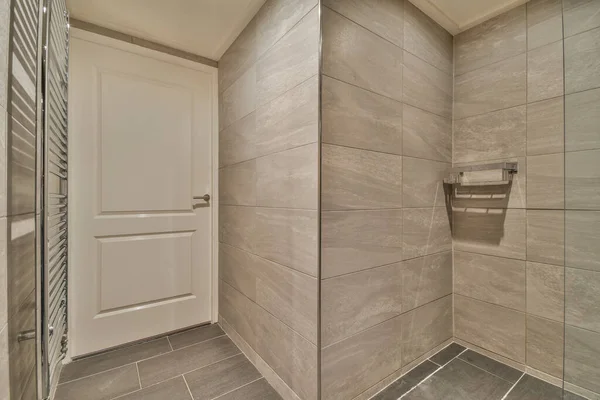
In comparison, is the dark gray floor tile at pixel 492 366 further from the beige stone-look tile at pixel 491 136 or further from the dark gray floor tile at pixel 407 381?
the beige stone-look tile at pixel 491 136

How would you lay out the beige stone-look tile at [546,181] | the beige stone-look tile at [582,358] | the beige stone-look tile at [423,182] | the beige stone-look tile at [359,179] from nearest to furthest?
the beige stone-look tile at [359,179], the beige stone-look tile at [582,358], the beige stone-look tile at [546,181], the beige stone-look tile at [423,182]

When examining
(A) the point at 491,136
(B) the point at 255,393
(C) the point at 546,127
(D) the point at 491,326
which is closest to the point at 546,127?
(C) the point at 546,127

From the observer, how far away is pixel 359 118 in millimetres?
1196

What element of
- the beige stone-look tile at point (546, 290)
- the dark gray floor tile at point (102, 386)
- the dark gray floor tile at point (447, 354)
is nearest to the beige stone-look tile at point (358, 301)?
the dark gray floor tile at point (447, 354)

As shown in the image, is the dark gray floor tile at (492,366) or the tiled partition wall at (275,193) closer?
the tiled partition wall at (275,193)

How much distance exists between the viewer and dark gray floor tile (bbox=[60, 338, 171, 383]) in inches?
56.7

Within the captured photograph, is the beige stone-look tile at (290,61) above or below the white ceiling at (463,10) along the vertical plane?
below

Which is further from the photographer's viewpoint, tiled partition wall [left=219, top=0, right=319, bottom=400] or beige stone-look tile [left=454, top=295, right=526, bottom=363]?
beige stone-look tile [left=454, top=295, right=526, bottom=363]

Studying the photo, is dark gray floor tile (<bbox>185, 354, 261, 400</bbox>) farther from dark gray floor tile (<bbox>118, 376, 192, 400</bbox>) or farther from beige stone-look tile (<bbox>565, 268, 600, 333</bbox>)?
beige stone-look tile (<bbox>565, 268, 600, 333</bbox>)

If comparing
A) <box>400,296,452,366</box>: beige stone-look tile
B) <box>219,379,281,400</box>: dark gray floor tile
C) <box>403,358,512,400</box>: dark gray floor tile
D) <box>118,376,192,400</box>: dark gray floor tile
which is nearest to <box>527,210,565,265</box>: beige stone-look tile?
<box>400,296,452,366</box>: beige stone-look tile

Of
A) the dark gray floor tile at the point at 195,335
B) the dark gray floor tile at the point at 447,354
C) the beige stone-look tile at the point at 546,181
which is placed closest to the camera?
the beige stone-look tile at the point at 546,181

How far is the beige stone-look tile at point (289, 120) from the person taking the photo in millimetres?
1099

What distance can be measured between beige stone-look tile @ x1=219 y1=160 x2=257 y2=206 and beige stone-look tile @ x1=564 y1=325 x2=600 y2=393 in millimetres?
1734

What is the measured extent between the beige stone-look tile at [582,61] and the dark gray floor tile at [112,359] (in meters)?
2.65
